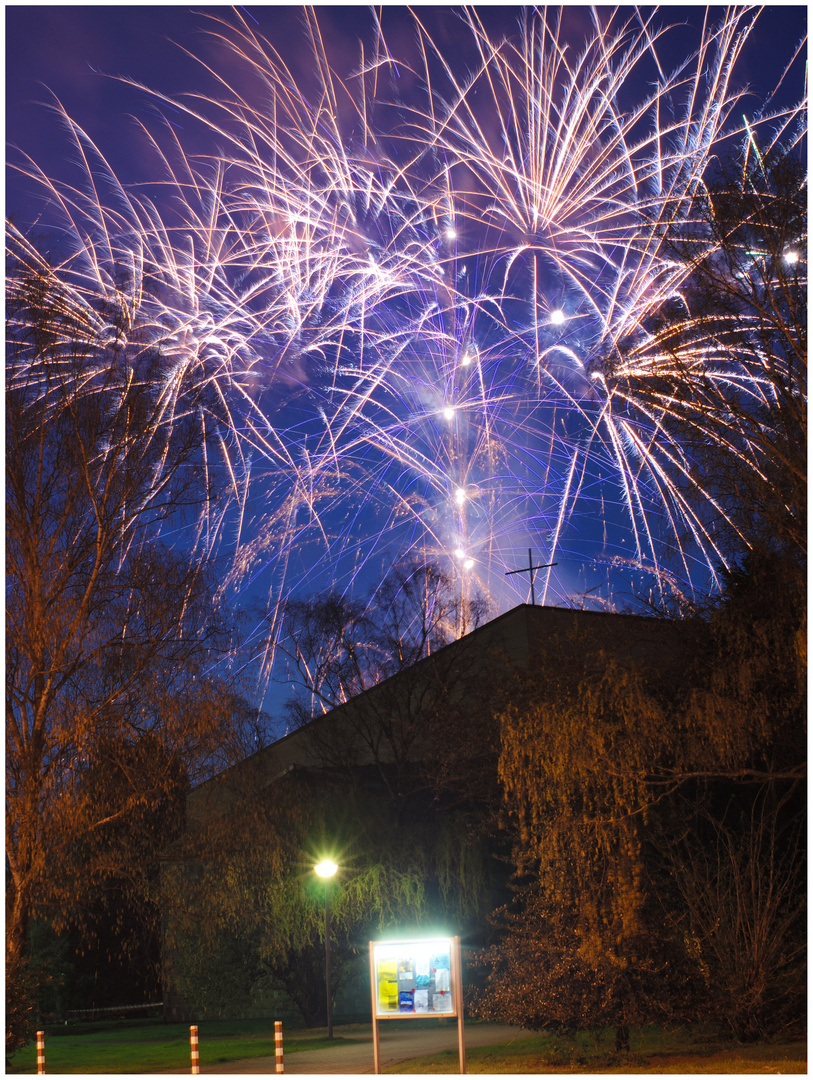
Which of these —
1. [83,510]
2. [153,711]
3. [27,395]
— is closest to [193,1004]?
[153,711]

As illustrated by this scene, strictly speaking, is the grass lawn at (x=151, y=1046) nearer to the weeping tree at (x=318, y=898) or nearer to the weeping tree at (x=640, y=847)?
the weeping tree at (x=318, y=898)

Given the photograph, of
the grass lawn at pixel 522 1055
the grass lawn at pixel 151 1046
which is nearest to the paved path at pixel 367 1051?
the grass lawn at pixel 522 1055

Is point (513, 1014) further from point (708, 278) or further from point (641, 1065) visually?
point (708, 278)

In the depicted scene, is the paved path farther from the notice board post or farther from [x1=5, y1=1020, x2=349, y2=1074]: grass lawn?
the notice board post

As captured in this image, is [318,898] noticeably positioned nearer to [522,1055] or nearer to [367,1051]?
[367,1051]

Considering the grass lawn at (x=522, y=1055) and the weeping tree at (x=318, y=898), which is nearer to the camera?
the grass lawn at (x=522, y=1055)

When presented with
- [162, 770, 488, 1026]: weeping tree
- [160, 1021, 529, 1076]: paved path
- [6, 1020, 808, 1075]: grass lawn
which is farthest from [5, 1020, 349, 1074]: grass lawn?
[162, 770, 488, 1026]: weeping tree
